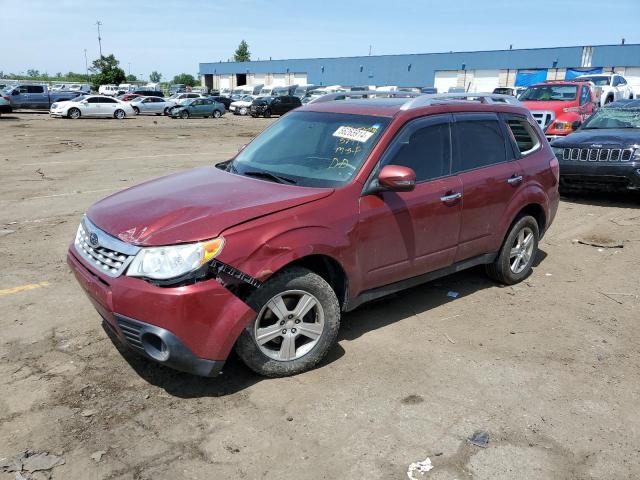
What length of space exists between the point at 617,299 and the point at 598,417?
234 centimetres

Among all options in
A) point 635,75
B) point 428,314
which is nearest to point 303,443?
point 428,314

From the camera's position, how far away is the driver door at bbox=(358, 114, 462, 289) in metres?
4.04

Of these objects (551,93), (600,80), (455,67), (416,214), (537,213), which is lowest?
(537,213)

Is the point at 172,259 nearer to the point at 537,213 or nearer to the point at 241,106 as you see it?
the point at 537,213

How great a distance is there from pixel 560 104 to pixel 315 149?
475 inches

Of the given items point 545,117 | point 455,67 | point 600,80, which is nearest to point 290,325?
point 545,117

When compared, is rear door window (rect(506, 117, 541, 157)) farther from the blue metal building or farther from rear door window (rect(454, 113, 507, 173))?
the blue metal building

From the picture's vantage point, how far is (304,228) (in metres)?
3.60

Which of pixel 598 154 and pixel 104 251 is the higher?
pixel 598 154

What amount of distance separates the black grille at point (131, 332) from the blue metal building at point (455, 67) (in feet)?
117

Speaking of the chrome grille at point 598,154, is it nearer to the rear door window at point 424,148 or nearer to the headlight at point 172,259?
the rear door window at point 424,148

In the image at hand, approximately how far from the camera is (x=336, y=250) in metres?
3.76

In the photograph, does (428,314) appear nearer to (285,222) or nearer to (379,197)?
(379,197)

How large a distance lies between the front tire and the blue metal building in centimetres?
3467
